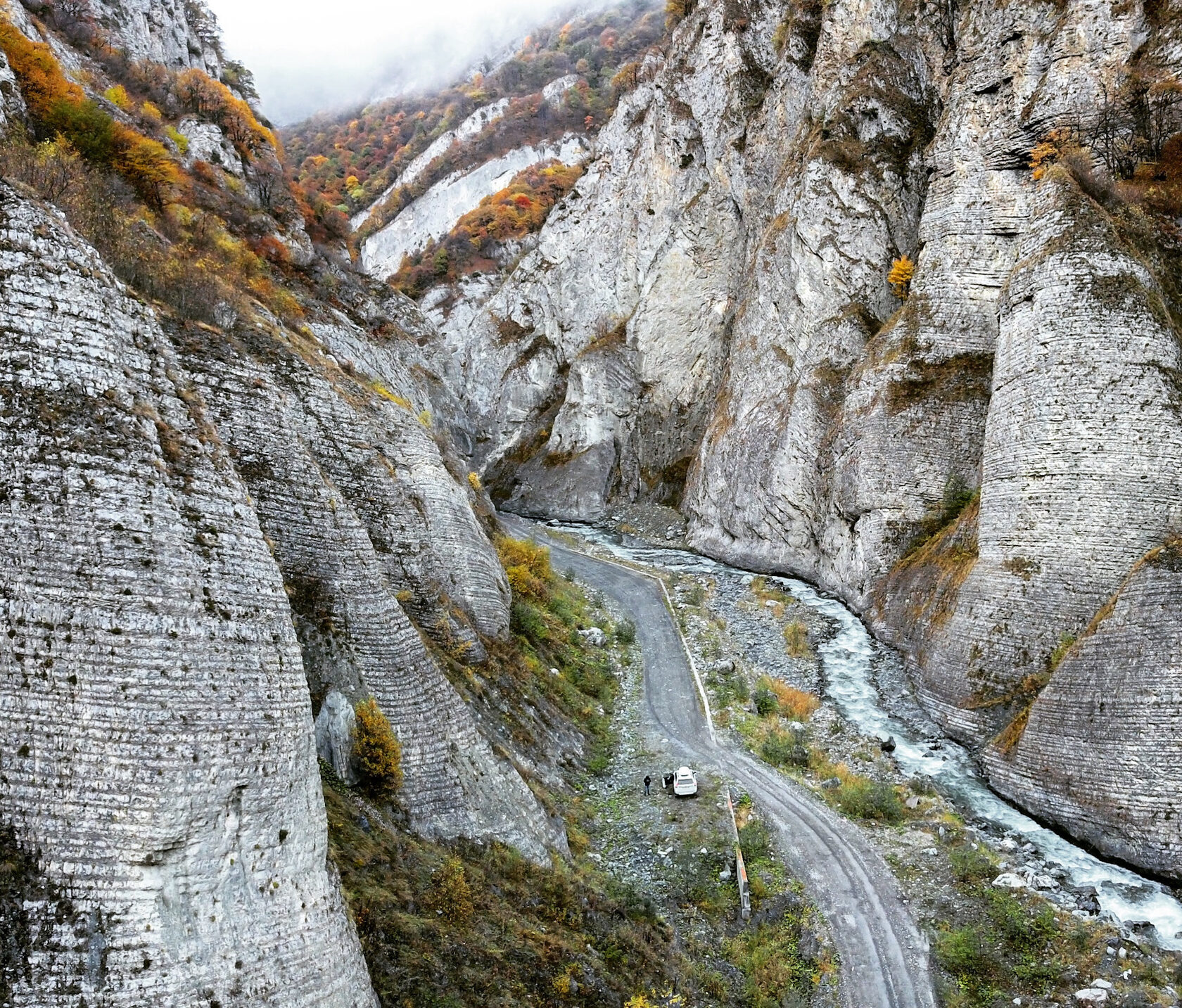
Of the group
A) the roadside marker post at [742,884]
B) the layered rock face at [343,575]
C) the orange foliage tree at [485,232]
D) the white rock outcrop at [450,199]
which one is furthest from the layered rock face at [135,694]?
A: the white rock outcrop at [450,199]

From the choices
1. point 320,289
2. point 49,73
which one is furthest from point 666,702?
point 49,73

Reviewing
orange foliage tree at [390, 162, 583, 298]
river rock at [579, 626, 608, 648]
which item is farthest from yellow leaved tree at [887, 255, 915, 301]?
orange foliage tree at [390, 162, 583, 298]

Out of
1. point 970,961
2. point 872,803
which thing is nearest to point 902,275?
point 872,803

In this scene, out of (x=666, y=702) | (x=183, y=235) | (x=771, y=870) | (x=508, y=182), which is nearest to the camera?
(x=771, y=870)

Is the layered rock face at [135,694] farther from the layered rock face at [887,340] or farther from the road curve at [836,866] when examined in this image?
the layered rock face at [887,340]

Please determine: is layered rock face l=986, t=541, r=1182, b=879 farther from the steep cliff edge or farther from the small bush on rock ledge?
the small bush on rock ledge

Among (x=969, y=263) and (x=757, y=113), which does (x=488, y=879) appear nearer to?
(x=969, y=263)

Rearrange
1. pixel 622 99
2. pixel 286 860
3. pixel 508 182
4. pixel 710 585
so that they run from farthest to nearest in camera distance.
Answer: pixel 508 182 → pixel 622 99 → pixel 710 585 → pixel 286 860
